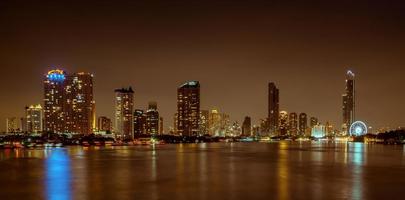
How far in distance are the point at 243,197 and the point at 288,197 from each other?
2.98 m

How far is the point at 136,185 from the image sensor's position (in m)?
39.7

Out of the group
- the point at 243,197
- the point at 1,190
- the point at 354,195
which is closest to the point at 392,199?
the point at 354,195

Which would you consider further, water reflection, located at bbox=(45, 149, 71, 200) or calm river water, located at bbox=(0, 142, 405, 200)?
water reflection, located at bbox=(45, 149, 71, 200)

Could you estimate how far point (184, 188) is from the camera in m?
37.3

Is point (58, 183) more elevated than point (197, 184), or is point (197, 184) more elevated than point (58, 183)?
point (197, 184)

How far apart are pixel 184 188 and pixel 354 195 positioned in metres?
12.3

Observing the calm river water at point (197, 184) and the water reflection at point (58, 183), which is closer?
the calm river water at point (197, 184)

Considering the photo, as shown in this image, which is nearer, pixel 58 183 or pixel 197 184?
pixel 197 184

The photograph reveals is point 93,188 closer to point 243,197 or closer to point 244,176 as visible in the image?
point 243,197

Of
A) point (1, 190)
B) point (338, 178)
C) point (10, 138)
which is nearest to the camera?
point (1, 190)

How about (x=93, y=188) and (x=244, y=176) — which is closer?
(x=93, y=188)

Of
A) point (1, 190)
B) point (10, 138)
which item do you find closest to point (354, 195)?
point (1, 190)

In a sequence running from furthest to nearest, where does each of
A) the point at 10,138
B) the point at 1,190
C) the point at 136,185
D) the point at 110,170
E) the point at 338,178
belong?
the point at 10,138, the point at 110,170, the point at 338,178, the point at 136,185, the point at 1,190

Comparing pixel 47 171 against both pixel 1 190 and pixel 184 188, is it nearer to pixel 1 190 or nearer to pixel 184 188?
pixel 1 190
